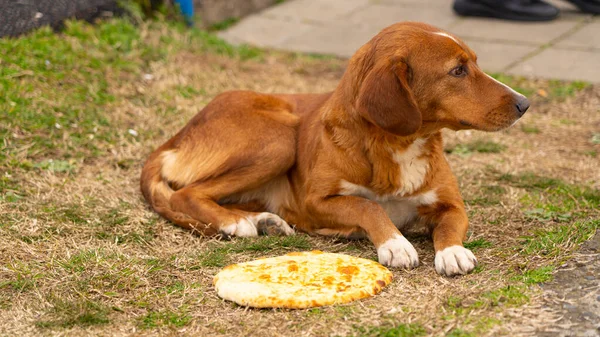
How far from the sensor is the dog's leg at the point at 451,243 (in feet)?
13.6

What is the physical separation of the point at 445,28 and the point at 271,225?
555 cm

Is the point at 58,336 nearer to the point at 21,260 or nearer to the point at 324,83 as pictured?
the point at 21,260

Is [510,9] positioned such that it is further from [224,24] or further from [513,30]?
[224,24]

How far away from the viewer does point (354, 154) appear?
4.67 m

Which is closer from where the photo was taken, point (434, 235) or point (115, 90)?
point (434, 235)

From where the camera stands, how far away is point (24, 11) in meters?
7.61

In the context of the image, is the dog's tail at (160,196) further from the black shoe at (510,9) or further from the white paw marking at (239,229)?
the black shoe at (510,9)

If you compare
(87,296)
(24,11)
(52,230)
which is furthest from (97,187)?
(24,11)

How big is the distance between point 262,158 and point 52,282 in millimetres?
1536

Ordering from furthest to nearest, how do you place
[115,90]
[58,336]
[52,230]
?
[115,90], [52,230], [58,336]

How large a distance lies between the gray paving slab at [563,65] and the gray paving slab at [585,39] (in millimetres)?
159

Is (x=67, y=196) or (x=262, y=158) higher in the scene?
(x=262, y=158)

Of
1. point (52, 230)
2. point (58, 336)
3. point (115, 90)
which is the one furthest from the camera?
point (115, 90)

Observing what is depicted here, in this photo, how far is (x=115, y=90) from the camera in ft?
23.9
